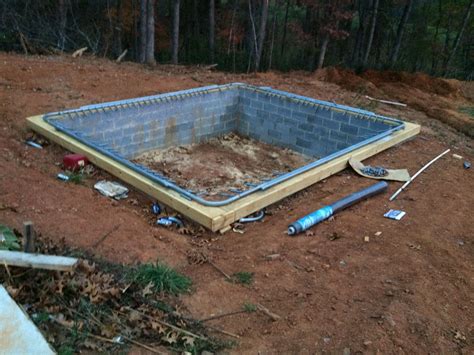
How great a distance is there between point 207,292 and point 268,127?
562cm

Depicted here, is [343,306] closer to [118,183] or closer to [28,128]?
[118,183]

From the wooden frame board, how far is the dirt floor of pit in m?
1.38

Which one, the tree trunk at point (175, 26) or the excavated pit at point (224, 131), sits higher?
the tree trunk at point (175, 26)

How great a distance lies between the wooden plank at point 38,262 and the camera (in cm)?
241

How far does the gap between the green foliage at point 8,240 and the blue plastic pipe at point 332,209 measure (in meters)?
2.11

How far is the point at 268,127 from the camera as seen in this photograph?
8.20m

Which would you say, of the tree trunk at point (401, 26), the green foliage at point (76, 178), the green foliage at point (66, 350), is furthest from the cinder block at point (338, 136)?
the tree trunk at point (401, 26)

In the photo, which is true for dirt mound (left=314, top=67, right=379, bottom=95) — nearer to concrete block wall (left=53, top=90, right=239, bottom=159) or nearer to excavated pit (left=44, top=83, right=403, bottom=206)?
excavated pit (left=44, top=83, right=403, bottom=206)

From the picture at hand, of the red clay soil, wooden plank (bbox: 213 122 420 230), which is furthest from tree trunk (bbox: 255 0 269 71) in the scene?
the red clay soil

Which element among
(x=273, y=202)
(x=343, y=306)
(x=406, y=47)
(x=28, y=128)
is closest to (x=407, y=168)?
(x=273, y=202)

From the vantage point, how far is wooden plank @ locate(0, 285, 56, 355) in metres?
1.96

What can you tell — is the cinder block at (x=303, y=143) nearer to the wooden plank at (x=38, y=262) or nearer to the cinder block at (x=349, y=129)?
the cinder block at (x=349, y=129)

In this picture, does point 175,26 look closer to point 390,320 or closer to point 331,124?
point 331,124

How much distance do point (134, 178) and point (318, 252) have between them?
202cm
